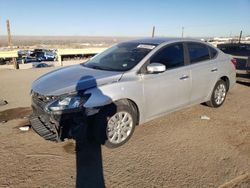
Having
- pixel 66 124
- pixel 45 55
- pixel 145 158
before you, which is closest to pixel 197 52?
pixel 145 158

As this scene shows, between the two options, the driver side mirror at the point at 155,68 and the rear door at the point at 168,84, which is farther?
the rear door at the point at 168,84

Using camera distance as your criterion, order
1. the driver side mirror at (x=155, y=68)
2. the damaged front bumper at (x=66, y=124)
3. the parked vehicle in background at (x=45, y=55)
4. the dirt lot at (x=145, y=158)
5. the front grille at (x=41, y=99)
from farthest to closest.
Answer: the parked vehicle in background at (x=45, y=55) → the driver side mirror at (x=155, y=68) → the front grille at (x=41, y=99) → the damaged front bumper at (x=66, y=124) → the dirt lot at (x=145, y=158)

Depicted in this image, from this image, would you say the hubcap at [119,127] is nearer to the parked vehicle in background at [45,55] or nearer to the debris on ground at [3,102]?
the debris on ground at [3,102]

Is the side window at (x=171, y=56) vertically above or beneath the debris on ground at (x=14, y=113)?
above

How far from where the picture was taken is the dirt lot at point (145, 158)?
321cm

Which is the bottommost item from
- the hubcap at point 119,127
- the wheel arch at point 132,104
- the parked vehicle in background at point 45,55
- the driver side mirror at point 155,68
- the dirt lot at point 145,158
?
the parked vehicle in background at point 45,55

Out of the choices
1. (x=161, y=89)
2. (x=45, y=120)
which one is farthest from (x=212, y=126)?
(x=45, y=120)

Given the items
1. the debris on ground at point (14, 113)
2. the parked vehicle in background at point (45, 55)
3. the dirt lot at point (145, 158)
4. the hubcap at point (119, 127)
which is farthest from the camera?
the parked vehicle in background at point (45, 55)

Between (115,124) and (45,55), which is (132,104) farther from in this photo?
(45,55)

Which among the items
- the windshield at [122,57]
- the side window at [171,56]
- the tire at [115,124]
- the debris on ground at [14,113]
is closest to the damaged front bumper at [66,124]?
the tire at [115,124]

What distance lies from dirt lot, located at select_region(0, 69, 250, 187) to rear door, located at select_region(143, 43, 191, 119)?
484 millimetres

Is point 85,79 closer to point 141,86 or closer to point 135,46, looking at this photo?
point 141,86

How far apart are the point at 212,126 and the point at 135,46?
222 cm

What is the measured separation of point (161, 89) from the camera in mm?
4590
